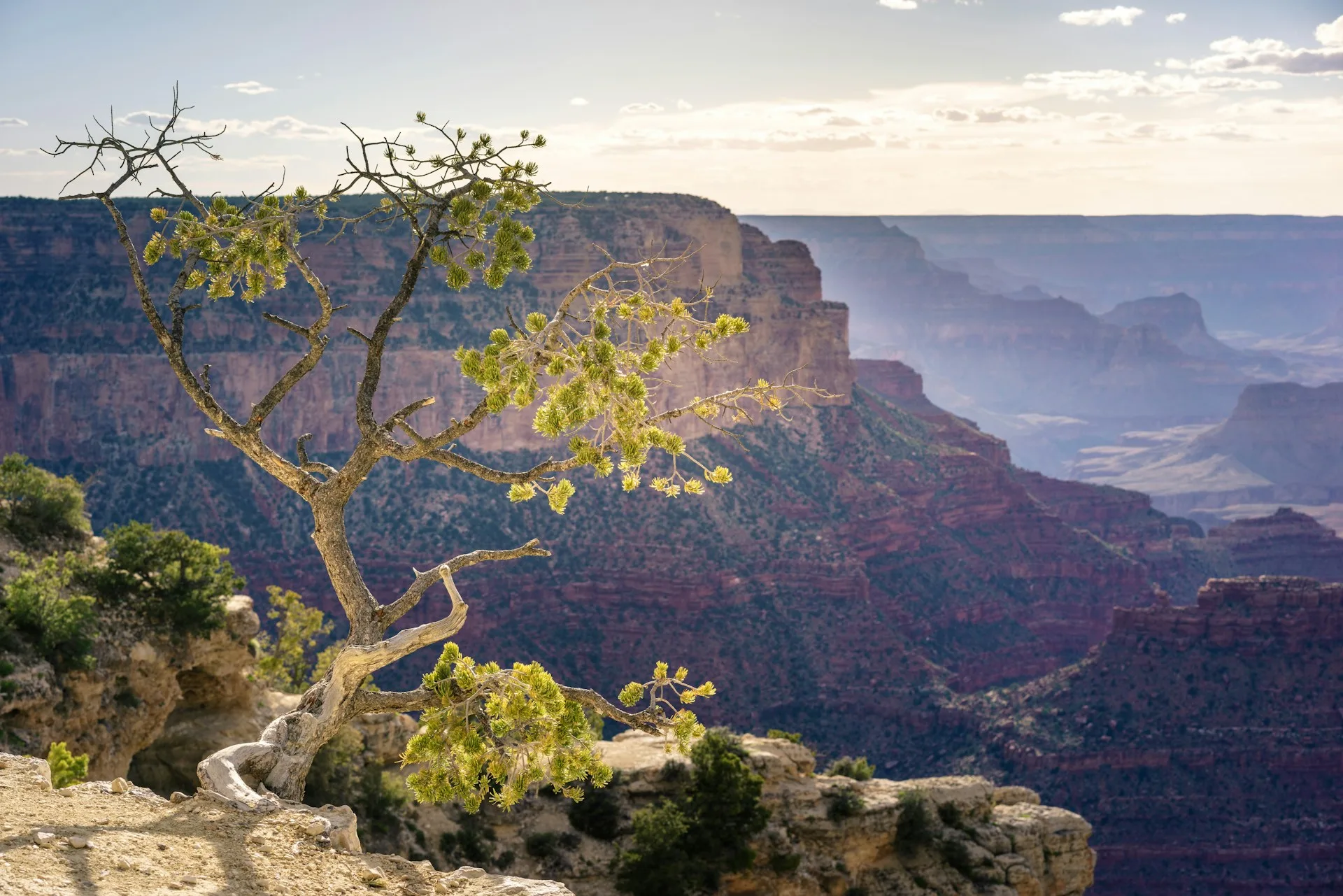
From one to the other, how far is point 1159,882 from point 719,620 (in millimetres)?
27362

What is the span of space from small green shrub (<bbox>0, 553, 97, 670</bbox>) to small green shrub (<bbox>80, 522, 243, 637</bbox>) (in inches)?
63.0

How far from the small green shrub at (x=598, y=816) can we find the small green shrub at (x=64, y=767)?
1466cm

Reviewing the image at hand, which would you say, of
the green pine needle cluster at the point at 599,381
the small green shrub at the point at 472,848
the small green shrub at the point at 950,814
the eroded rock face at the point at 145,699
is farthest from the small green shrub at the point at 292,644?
the green pine needle cluster at the point at 599,381

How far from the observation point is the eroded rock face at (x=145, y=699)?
80.2ft

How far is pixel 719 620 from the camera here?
76688 mm

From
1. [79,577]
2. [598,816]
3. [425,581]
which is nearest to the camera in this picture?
[425,581]

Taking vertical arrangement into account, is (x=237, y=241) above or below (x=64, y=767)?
above

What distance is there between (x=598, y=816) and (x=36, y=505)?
1571cm

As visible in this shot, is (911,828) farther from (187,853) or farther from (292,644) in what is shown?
(187,853)

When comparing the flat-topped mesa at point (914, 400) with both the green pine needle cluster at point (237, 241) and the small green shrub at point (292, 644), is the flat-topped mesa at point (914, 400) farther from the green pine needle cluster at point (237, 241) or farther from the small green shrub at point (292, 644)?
the green pine needle cluster at point (237, 241)

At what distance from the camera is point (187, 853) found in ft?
39.4

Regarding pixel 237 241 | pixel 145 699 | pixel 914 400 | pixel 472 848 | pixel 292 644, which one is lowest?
pixel 472 848

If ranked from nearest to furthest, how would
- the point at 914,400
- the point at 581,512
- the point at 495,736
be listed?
the point at 495,736
the point at 581,512
the point at 914,400

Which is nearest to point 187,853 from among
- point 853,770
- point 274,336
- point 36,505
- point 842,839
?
point 36,505
